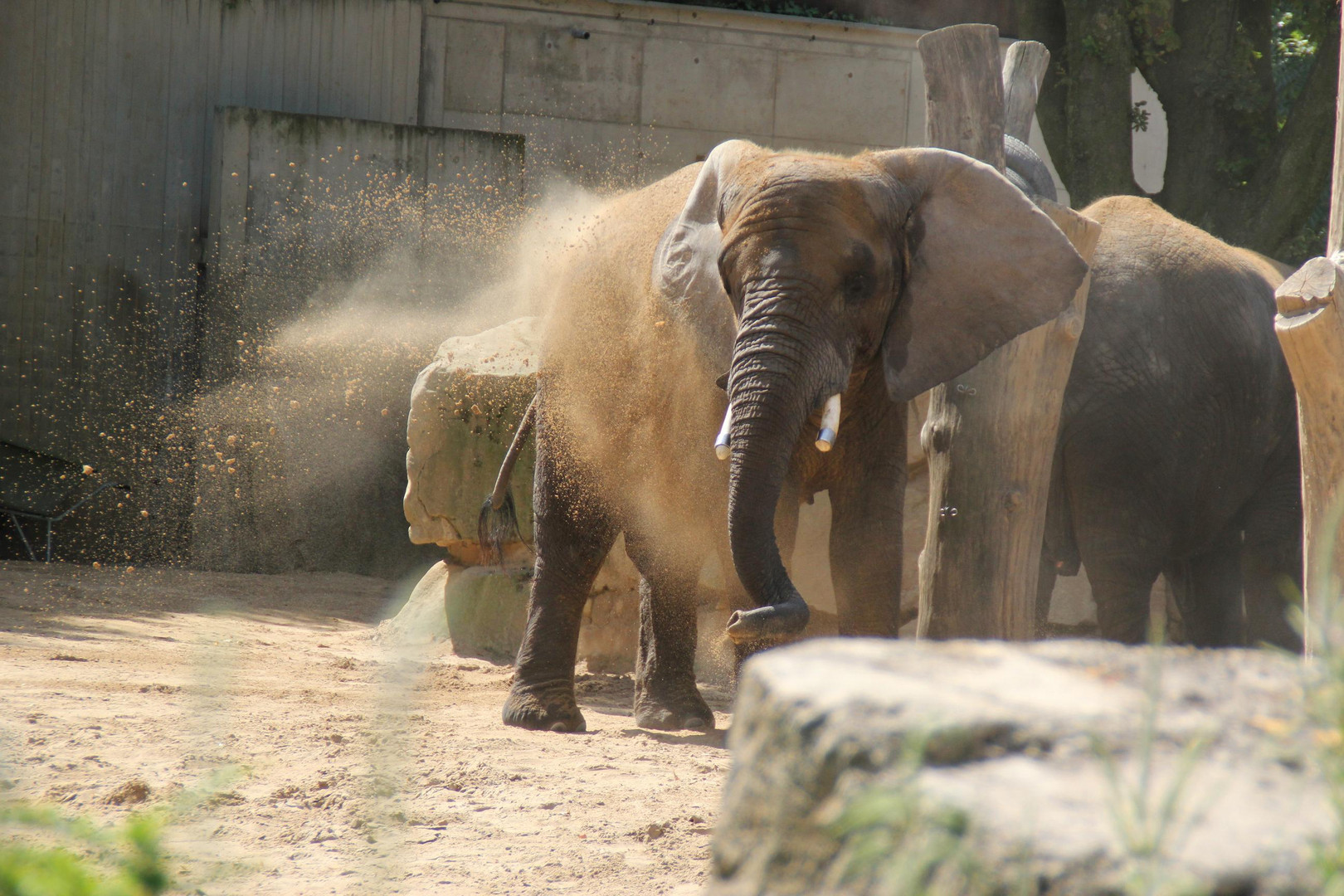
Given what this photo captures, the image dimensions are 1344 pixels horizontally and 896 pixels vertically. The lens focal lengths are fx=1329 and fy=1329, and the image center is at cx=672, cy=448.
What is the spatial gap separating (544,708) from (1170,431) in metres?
2.95

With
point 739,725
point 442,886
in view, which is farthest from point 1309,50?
point 739,725

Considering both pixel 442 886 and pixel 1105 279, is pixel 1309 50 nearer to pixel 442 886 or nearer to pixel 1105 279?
pixel 1105 279

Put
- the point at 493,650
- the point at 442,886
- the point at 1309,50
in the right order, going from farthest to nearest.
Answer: the point at 1309,50
the point at 493,650
the point at 442,886

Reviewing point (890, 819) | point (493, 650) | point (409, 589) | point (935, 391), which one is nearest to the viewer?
point (890, 819)

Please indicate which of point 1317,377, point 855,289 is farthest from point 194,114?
point 1317,377

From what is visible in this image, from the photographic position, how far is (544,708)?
521 cm

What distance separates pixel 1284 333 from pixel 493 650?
440 cm

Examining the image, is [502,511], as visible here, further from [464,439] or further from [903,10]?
[903,10]

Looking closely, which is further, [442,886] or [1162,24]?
[1162,24]

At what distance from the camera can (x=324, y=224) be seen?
992 cm

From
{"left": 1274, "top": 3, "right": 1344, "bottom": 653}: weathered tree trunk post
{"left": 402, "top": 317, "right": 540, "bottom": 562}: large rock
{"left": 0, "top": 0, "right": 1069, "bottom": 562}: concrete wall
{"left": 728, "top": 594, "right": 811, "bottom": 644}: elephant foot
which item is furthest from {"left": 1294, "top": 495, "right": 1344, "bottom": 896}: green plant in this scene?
{"left": 0, "top": 0, "right": 1069, "bottom": 562}: concrete wall

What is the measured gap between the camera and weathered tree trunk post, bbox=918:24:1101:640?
15.1 ft

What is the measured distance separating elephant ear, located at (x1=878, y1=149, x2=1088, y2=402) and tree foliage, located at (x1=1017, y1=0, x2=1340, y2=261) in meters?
5.64

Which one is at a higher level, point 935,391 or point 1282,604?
point 935,391
